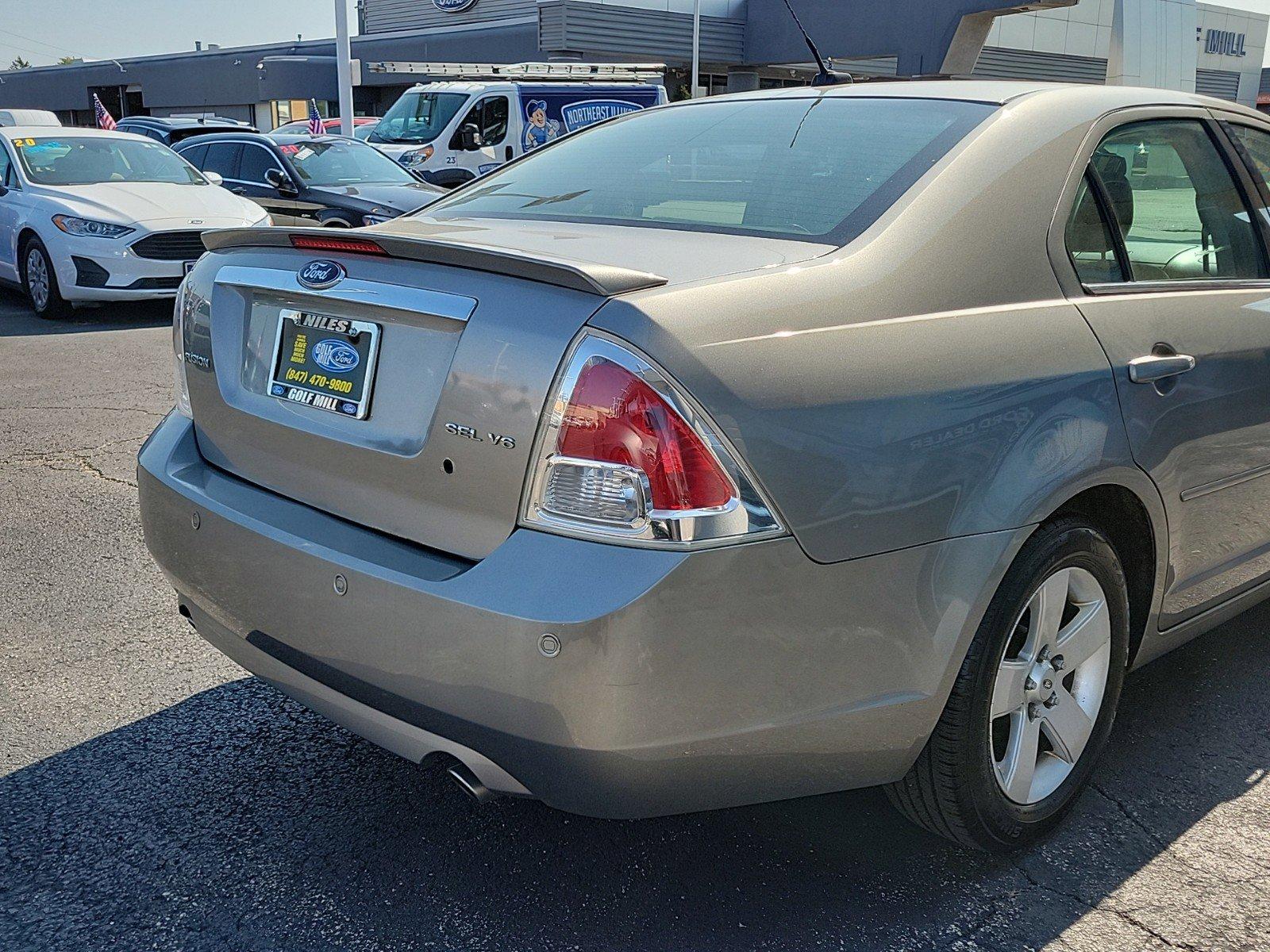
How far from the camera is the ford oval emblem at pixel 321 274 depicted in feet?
8.22

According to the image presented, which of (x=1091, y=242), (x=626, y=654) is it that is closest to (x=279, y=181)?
(x=1091, y=242)

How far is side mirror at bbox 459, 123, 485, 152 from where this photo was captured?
19.8m

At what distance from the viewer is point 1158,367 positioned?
2.76 metres

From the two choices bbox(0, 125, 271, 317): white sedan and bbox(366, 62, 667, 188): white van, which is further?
bbox(366, 62, 667, 188): white van

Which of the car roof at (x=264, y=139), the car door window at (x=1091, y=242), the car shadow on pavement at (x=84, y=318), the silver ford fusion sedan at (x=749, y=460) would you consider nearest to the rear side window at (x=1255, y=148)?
the silver ford fusion sedan at (x=749, y=460)

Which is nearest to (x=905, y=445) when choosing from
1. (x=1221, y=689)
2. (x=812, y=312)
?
(x=812, y=312)

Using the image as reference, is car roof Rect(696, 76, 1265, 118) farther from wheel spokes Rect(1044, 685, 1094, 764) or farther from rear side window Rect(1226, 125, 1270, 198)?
wheel spokes Rect(1044, 685, 1094, 764)

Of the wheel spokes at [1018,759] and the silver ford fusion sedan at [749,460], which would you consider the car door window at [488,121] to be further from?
the wheel spokes at [1018,759]

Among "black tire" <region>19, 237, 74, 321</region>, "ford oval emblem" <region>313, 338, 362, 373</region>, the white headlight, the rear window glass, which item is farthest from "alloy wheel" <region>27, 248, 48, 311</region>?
"ford oval emblem" <region>313, 338, 362, 373</region>

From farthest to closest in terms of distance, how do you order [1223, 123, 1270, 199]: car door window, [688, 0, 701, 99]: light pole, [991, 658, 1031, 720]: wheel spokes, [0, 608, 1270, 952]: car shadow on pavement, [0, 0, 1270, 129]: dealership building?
1. [688, 0, 701, 99]: light pole
2. [0, 0, 1270, 129]: dealership building
3. [1223, 123, 1270, 199]: car door window
4. [991, 658, 1031, 720]: wheel spokes
5. [0, 608, 1270, 952]: car shadow on pavement

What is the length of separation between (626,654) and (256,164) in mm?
13454

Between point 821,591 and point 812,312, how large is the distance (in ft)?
1.64

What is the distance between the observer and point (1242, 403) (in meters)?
3.03

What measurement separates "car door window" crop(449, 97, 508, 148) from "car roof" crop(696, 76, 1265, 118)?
17.1 m
